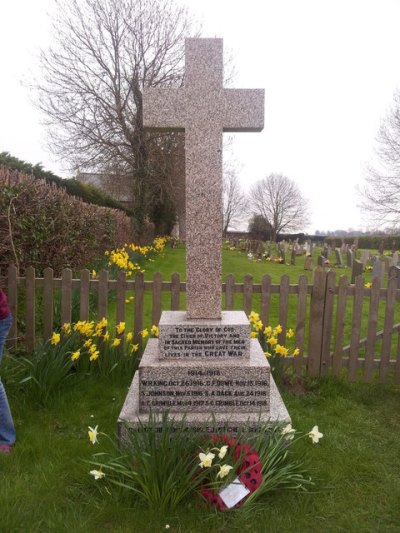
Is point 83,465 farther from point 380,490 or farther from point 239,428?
point 380,490

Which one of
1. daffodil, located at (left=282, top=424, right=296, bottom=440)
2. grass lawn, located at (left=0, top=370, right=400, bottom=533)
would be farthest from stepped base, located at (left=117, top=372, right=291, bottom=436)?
grass lawn, located at (left=0, top=370, right=400, bottom=533)

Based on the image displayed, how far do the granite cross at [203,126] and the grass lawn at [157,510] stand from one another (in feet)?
4.53

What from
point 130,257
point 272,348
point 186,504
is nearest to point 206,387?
point 186,504

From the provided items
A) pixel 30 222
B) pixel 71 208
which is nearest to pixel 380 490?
pixel 30 222

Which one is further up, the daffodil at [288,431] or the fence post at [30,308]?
the fence post at [30,308]

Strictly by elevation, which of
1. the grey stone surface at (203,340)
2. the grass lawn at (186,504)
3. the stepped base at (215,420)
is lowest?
the grass lawn at (186,504)

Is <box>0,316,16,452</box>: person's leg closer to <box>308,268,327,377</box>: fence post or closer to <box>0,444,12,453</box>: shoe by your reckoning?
<box>0,444,12,453</box>: shoe

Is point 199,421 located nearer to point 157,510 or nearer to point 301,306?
point 157,510

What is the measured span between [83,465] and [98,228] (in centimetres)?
842

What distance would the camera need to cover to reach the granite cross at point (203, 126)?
124 inches

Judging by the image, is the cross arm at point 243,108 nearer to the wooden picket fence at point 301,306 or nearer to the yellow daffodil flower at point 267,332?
the wooden picket fence at point 301,306

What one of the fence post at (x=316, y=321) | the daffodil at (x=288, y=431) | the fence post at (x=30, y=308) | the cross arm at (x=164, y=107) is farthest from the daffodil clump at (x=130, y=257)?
the daffodil at (x=288, y=431)

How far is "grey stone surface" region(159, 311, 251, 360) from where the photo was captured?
123 inches

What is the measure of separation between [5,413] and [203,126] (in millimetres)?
2552
